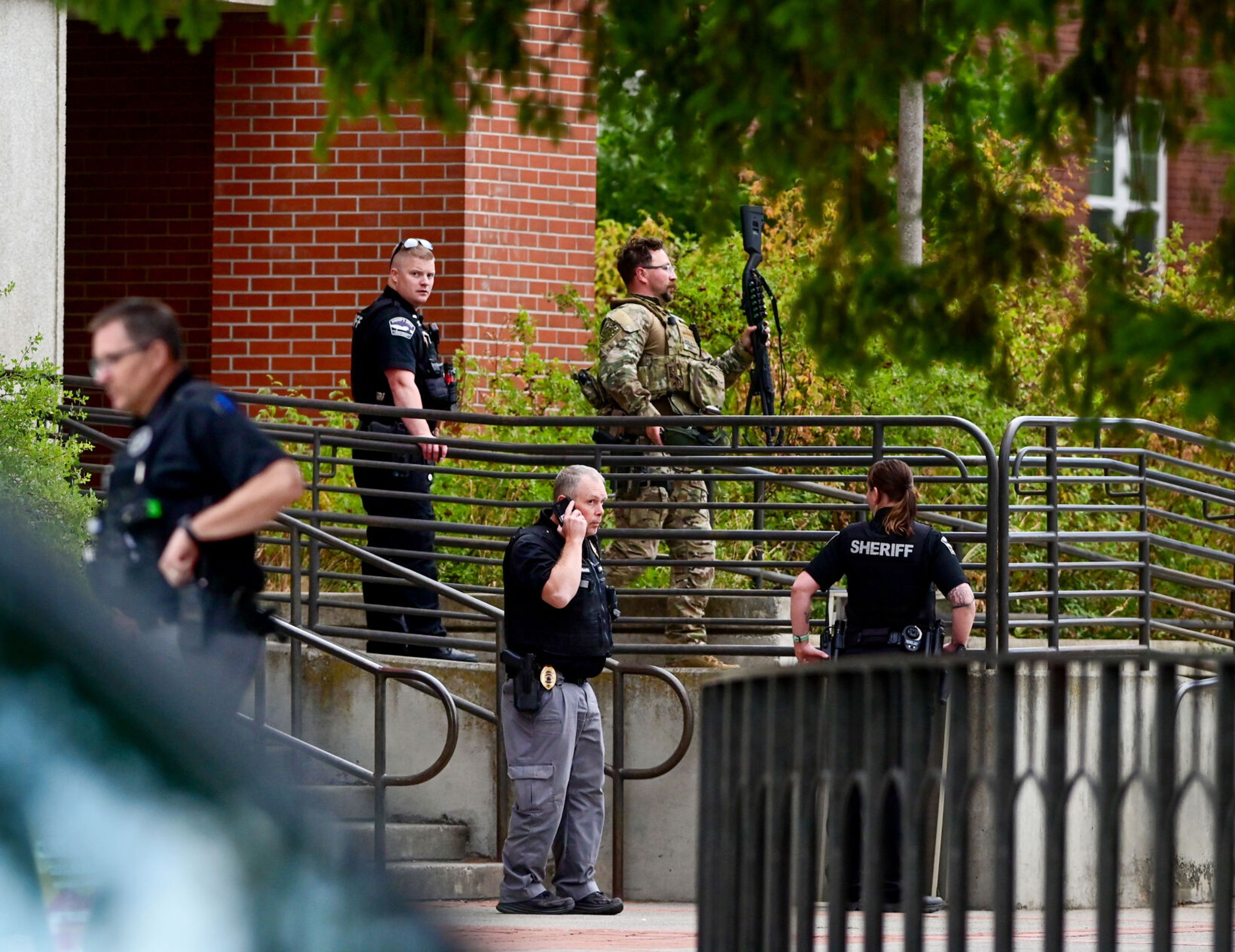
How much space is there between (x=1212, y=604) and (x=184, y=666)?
1202 centimetres

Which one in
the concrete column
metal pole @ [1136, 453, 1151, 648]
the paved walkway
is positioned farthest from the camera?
the concrete column

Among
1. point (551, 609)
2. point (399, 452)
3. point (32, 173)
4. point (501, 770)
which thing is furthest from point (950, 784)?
point (32, 173)

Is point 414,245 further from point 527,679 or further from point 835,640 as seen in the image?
point 835,640

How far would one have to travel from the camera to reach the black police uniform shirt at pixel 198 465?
423cm

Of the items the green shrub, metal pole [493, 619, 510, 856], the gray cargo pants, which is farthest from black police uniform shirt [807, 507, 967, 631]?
the green shrub

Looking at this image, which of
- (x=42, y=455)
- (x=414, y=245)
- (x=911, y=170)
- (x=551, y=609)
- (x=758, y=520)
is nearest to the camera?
(x=551, y=609)

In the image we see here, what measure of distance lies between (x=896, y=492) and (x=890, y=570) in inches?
12.7

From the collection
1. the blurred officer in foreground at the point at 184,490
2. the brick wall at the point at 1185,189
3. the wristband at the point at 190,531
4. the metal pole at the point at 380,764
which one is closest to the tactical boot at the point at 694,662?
the metal pole at the point at 380,764

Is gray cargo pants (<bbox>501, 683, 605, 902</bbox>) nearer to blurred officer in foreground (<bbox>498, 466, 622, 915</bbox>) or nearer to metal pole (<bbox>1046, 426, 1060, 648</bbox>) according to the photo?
blurred officer in foreground (<bbox>498, 466, 622, 915</bbox>)

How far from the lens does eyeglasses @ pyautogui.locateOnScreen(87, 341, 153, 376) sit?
4172 mm

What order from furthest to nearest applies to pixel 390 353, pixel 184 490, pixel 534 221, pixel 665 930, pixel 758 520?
pixel 534 221
pixel 758 520
pixel 390 353
pixel 665 930
pixel 184 490

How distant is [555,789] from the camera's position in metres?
8.38

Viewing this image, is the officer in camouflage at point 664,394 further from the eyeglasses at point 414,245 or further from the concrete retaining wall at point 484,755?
the eyeglasses at point 414,245

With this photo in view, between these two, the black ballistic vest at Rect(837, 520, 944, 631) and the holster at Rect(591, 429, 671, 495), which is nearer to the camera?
the black ballistic vest at Rect(837, 520, 944, 631)
